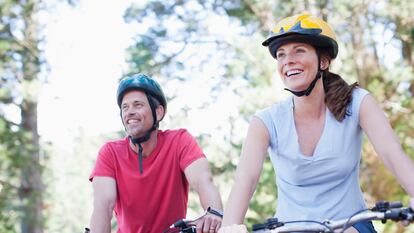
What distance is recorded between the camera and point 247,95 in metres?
14.9

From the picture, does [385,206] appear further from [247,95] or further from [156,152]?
[247,95]

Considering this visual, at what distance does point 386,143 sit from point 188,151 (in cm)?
169

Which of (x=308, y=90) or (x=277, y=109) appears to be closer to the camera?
(x=308, y=90)

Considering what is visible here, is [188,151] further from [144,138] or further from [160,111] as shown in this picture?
[160,111]

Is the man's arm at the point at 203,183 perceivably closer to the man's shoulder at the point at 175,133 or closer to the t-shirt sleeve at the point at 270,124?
the man's shoulder at the point at 175,133

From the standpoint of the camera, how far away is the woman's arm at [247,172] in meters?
3.50

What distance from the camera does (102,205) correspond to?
4656mm

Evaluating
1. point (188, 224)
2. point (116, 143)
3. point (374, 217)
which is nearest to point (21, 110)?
point (116, 143)

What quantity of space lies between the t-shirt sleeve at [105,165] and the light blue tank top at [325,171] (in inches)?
56.9

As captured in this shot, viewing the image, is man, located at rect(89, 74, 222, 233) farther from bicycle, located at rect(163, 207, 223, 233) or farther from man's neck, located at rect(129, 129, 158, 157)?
bicycle, located at rect(163, 207, 223, 233)

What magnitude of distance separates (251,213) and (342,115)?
454 inches

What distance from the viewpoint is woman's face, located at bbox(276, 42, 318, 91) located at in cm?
371

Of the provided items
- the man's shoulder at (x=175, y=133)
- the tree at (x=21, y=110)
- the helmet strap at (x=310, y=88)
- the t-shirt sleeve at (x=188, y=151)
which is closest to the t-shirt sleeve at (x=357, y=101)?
the helmet strap at (x=310, y=88)

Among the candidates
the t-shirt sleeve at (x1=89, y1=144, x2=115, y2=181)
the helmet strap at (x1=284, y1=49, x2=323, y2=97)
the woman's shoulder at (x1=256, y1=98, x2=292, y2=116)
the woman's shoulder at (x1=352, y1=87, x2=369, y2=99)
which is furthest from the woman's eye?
the t-shirt sleeve at (x1=89, y1=144, x2=115, y2=181)
